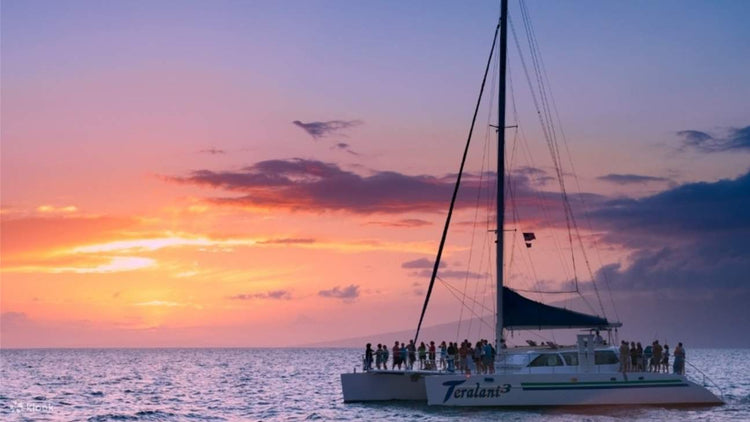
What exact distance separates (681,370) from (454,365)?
9.66 meters

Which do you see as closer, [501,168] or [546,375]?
[546,375]

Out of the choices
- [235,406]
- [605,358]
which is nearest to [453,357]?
[605,358]

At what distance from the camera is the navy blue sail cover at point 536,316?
42.2m

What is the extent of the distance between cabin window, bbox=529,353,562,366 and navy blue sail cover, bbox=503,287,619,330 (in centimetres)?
137

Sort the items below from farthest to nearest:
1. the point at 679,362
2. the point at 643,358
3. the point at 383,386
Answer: the point at 383,386 → the point at 679,362 → the point at 643,358

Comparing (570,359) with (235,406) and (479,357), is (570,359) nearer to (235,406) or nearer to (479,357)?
(479,357)

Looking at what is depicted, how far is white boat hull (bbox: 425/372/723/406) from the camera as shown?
4028cm

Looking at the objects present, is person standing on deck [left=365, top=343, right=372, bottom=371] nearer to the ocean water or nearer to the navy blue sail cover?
the ocean water

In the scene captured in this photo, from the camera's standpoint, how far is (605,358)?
1630 inches

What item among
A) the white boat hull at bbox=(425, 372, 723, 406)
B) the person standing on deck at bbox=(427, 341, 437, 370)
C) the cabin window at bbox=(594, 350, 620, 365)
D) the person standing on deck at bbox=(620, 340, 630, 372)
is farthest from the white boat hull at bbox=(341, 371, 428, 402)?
the person standing on deck at bbox=(620, 340, 630, 372)

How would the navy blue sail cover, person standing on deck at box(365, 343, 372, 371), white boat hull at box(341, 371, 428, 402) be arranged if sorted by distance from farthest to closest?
white boat hull at box(341, 371, 428, 402)
person standing on deck at box(365, 343, 372, 371)
the navy blue sail cover

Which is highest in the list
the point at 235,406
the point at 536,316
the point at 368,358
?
the point at 536,316

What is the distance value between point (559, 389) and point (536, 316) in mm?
3283

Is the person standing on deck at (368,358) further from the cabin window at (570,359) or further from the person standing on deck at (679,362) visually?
the person standing on deck at (679,362)
